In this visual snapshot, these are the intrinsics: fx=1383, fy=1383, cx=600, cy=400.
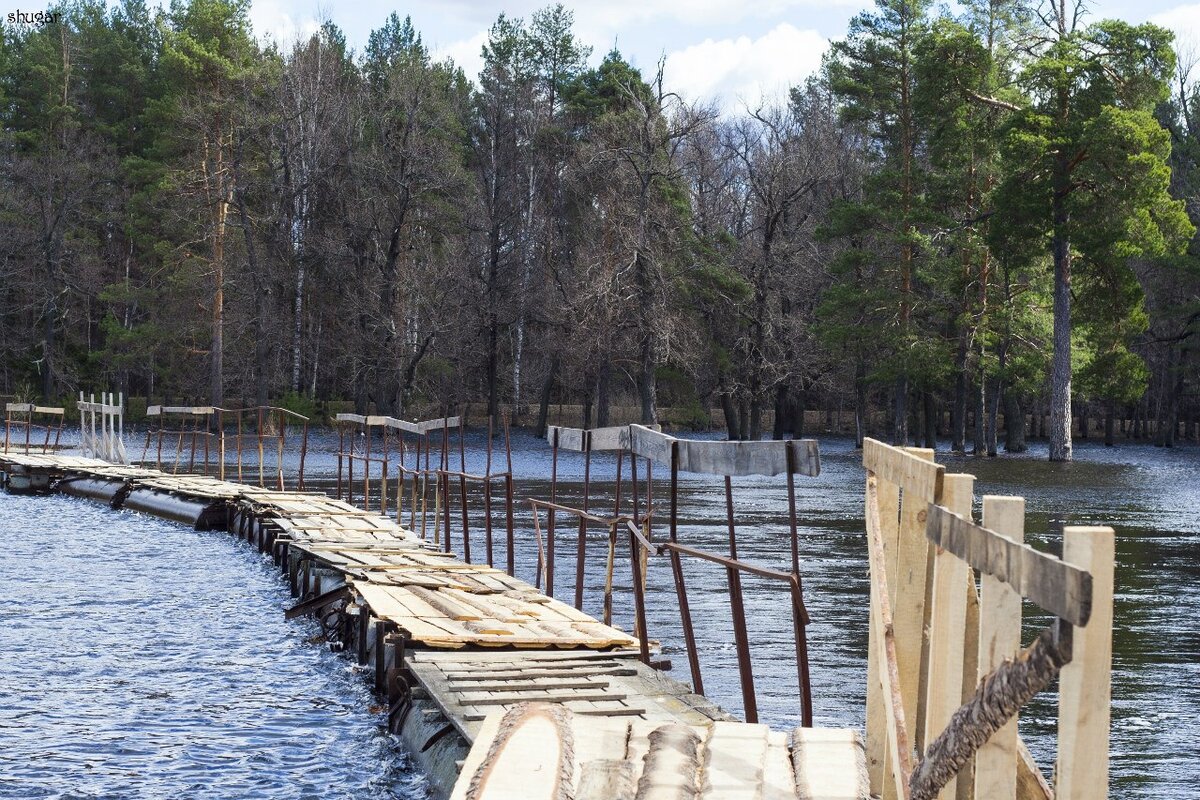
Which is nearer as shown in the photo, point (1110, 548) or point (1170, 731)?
point (1110, 548)

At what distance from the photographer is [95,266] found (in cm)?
5575

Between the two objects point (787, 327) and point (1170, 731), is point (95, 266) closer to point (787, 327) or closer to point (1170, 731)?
point (787, 327)

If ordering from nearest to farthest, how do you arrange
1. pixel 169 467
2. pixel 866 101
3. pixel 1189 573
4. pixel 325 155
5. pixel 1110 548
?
pixel 1110 548 < pixel 1189 573 < pixel 169 467 < pixel 866 101 < pixel 325 155

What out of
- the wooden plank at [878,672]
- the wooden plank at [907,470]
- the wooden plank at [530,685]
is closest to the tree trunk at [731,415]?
the wooden plank at [530,685]

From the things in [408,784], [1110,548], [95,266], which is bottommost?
[408,784]


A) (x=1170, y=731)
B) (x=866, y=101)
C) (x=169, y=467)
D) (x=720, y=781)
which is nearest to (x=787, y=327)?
(x=866, y=101)

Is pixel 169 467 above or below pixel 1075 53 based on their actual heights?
below

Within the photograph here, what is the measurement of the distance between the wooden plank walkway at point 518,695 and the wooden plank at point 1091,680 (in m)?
2.01

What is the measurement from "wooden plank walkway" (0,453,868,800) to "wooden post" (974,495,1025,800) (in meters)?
1.36

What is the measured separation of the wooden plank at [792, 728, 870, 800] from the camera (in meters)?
4.58

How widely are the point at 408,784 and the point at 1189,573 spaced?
44.5 feet

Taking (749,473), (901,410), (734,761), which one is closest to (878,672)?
(734,761)

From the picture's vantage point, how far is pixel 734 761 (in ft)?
16.2

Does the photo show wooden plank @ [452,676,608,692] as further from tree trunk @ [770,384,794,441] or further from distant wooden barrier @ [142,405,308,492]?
tree trunk @ [770,384,794,441]
